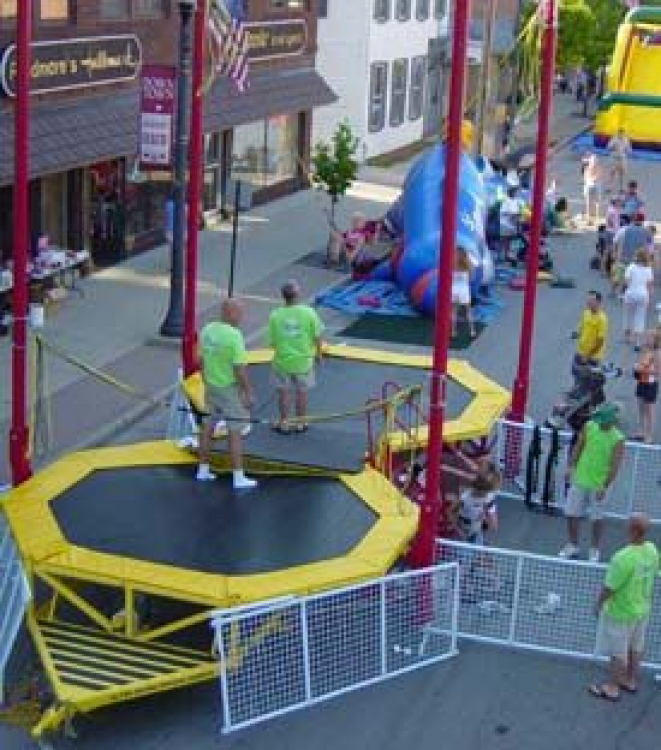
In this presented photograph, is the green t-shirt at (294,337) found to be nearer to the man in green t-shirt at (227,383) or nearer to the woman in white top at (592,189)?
the man in green t-shirt at (227,383)

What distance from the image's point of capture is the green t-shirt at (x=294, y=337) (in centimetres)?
1428

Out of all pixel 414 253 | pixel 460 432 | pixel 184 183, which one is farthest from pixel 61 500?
pixel 414 253

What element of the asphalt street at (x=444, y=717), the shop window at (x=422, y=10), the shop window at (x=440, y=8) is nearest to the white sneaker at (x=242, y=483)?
the asphalt street at (x=444, y=717)

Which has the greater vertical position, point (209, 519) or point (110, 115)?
point (110, 115)

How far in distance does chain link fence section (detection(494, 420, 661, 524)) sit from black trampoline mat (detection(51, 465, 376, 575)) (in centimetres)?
274

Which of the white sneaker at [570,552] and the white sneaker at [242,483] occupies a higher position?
the white sneaker at [242,483]

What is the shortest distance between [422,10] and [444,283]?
3272 cm

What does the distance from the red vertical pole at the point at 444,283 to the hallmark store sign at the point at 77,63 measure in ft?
35.6

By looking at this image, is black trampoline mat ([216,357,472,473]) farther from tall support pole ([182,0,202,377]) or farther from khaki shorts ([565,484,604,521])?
khaki shorts ([565,484,604,521])

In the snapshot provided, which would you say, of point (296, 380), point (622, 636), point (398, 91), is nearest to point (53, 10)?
point (296, 380)

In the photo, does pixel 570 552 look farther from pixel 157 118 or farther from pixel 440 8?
pixel 440 8

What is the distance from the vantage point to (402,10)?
40562mm

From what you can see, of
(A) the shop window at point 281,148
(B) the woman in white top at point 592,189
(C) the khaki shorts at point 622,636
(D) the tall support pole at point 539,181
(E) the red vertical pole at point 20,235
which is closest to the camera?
(C) the khaki shorts at point 622,636

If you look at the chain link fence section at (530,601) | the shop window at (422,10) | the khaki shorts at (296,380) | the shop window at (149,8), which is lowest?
the chain link fence section at (530,601)
